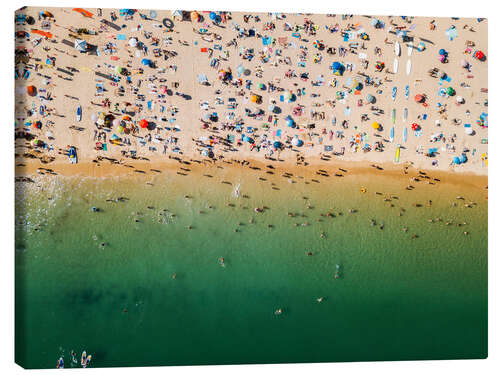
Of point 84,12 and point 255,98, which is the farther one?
point 255,98

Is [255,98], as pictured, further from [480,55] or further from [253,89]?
[480,55]

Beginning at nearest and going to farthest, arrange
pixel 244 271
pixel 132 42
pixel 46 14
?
pixel 46 14, pixel 132 42, pixel 244 271

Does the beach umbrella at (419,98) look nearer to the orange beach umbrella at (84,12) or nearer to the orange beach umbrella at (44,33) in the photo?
the orange beach umbrella at (84,12)

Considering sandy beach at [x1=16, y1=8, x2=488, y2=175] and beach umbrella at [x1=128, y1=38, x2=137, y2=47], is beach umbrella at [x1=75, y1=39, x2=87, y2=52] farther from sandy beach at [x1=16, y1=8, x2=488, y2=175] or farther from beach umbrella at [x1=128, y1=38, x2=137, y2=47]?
beach umbrella at [x1=128, y1=38, x2=137, y2=47]

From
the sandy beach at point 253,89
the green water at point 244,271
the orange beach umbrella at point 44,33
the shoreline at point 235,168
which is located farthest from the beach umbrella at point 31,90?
the green water at point 244,271

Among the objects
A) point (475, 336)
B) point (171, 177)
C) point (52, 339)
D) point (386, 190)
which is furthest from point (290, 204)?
point (52, 339)

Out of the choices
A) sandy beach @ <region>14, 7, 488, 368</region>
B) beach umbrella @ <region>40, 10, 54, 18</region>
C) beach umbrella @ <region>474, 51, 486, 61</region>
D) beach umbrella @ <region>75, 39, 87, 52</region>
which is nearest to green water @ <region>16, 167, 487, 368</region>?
sandy beach @ <region>14, 7, 488, 368</region>

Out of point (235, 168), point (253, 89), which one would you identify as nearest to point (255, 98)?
point (253, 89)

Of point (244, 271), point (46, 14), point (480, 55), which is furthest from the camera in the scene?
point (480, 55)
